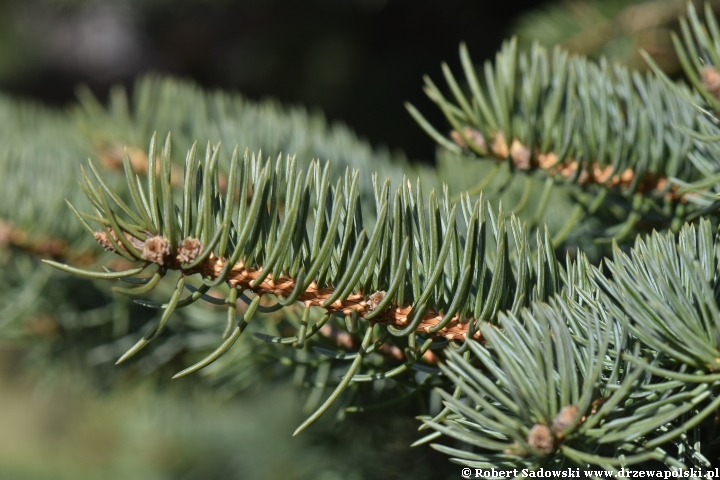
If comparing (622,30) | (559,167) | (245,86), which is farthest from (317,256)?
(245,86)

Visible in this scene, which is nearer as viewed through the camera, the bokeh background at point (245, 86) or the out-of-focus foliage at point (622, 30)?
the bokeh background at point (245, 86)

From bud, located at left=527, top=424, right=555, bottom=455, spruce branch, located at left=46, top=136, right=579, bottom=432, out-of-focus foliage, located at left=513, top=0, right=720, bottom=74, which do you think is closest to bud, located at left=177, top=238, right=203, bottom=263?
spruce branch, located at left=46, top=136, right=579, bottom=432

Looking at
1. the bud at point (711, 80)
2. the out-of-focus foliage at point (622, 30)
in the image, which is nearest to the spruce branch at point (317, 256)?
the bud at point (711, 80)

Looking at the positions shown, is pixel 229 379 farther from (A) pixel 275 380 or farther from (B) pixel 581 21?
(B) pixel 581 21

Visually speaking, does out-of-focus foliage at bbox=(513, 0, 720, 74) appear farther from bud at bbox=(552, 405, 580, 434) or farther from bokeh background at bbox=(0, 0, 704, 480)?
bud at bbox=(552, 405, 580, 434)

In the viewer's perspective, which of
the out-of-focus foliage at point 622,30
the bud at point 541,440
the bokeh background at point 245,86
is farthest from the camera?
the out-of-focus foliage at point 622,30

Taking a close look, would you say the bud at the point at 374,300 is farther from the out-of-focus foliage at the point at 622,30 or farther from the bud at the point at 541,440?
the out-of-focus foliage at the point at 622,30

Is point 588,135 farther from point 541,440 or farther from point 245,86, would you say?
point 245,86

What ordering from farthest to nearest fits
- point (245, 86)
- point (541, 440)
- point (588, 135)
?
point (245, 86) < point (588, 135) < point (541, 440)

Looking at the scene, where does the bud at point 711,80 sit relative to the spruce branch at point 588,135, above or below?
above
